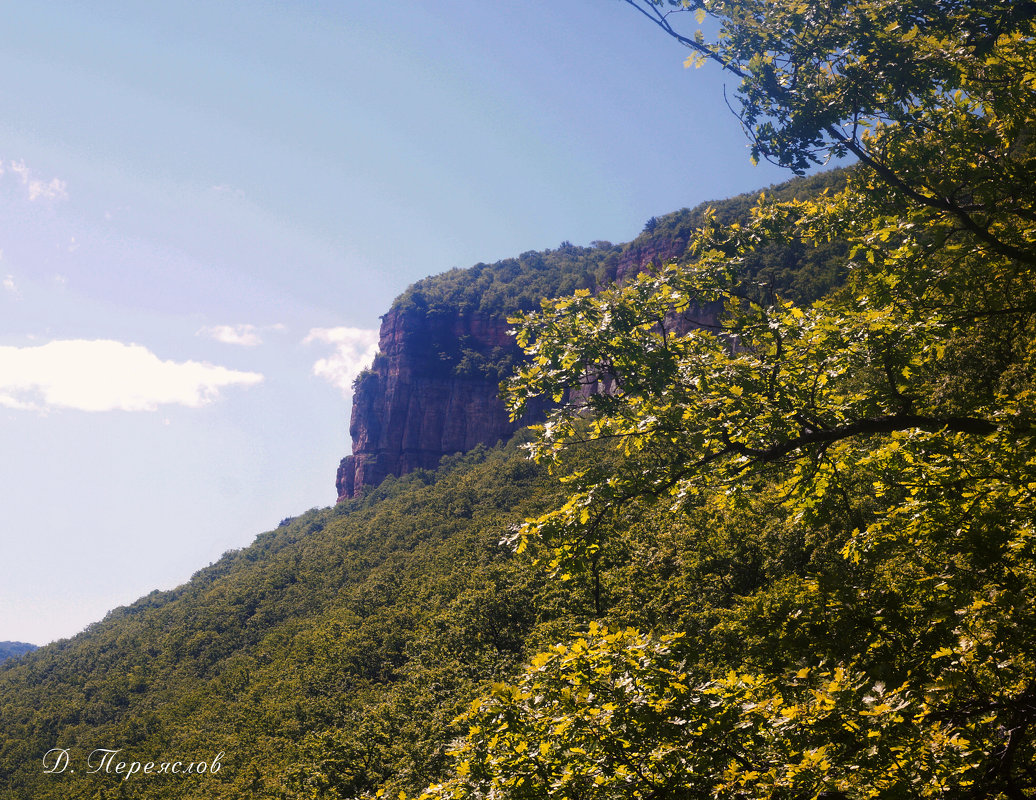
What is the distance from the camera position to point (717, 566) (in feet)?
74.3

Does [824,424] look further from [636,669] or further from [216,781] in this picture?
[216,781]

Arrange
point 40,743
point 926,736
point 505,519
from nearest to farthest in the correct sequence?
point 926,736
point 40,743
point 505,519

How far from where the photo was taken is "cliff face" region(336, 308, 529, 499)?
117875mm

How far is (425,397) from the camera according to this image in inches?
4870

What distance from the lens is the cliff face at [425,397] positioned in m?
118

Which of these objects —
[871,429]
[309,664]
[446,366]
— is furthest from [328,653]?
[446,366]

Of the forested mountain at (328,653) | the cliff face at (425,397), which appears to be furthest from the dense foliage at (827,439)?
the cliff face at (425,397)

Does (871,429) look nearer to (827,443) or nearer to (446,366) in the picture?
(827,443)

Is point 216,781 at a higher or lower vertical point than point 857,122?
lower

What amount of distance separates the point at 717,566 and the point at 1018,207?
61.0 feet

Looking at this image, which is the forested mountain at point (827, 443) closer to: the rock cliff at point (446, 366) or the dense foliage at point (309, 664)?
the dense foliage at point (309, 664)

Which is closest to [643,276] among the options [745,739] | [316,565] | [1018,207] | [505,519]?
[1018,207]

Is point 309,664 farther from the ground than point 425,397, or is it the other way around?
point 425,397

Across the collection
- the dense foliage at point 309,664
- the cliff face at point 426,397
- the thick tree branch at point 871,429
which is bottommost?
the dense foliage at point 309,664
